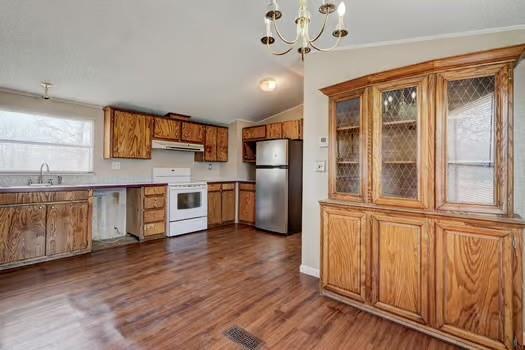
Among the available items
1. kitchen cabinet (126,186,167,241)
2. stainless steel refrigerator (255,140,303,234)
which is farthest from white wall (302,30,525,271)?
kitchen cabinet (126,186,167,241)

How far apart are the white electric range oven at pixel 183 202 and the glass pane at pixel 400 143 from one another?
138 inches

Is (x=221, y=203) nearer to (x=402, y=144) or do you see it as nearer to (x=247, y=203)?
(x=247, y=203)

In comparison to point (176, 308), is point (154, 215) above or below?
above

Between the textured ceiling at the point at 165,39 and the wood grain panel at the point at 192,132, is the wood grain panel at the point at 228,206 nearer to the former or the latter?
the wood grain panel at the point at 192,132

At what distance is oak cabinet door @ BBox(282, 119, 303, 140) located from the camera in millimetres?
4776

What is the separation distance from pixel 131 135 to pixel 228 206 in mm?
2375

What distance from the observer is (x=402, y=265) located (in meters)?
2.00

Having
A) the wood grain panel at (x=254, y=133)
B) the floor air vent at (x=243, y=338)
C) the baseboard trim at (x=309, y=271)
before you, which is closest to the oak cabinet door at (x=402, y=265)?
the baseboard trim at (x=309, y=271)

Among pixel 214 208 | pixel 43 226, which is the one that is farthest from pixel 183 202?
pixel 43 226

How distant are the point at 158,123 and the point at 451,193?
14.5 ft

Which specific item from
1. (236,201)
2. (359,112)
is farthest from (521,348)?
(236,201)

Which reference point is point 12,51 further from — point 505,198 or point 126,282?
Answer: point 505,198

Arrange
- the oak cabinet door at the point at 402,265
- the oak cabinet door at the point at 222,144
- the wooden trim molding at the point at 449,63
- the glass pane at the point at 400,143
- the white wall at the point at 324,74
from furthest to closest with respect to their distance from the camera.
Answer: the oak cabinet door at the point at 222,144
the white wall at the point at 324,74
the glass pane at the point at 400,143
the oak cabinet door at the point at 402,265
the wooden trim molding at the point at 449,63

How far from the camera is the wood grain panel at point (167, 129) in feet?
15.1
